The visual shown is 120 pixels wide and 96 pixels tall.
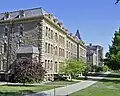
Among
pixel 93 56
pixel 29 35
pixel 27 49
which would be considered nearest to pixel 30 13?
pixel 29 35

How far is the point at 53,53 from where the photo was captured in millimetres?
48188

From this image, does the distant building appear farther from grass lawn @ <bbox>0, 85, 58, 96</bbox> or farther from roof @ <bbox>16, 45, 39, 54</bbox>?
grass lawn @ <bbox>0, 85, 58, 96</bbox>

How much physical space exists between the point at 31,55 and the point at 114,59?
76.9 feet

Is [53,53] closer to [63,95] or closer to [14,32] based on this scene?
[14,32]

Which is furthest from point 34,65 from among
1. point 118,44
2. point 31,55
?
point 118,44

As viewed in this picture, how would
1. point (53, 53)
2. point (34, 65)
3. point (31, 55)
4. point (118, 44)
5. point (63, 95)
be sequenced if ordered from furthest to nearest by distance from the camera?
point (118, 44), point (53, 53), point (31, 55), point (34, 65), point (63, 95)

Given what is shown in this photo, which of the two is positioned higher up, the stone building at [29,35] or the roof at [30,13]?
the roof at [30,13]

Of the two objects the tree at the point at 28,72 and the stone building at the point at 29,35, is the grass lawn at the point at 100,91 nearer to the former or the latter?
the tree at the point at 28,72

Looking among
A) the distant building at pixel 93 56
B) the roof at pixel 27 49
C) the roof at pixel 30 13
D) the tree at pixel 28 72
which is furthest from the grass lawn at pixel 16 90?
the distant building at pixel 93 56

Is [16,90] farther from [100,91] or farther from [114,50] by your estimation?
[114,50]

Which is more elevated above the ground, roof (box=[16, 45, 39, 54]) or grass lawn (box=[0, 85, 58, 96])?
roof (box=[16, 45, 39, 54])

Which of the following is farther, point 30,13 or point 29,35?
point 30,13

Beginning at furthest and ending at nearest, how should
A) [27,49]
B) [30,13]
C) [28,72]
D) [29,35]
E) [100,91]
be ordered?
[30,13] < [29,35] < [27,49] < [28,72] < [100,91]

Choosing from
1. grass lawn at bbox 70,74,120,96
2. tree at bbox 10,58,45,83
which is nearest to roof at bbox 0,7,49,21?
tree at bbox 10,58,45,83
